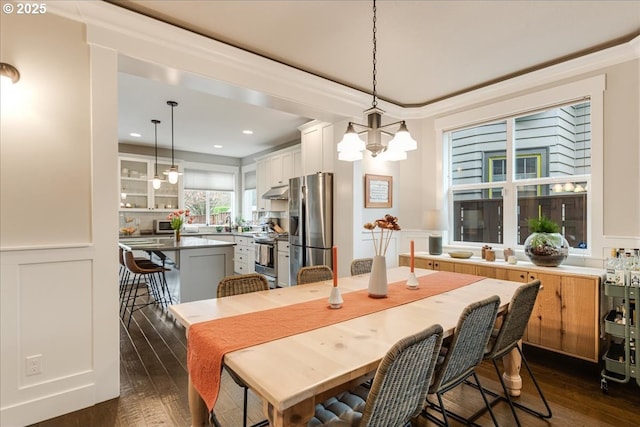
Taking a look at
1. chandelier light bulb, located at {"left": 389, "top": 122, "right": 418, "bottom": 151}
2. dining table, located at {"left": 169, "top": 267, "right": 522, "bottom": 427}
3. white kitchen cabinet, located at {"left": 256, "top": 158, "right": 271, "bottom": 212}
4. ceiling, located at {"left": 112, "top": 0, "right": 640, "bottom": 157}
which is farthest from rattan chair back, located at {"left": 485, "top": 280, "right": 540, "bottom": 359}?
white kitchen cabinet, located at {"left": 256, "top": 158, "right": 271, "bottom": 212}

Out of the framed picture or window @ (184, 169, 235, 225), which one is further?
window @ (184, 169, 235, 225)

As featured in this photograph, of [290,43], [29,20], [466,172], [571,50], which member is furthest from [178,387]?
[571,50]

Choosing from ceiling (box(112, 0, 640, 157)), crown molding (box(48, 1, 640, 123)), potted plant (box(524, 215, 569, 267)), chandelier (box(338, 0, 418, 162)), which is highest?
ceiling (box(112, 0, 640, 157))

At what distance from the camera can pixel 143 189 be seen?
629 cm

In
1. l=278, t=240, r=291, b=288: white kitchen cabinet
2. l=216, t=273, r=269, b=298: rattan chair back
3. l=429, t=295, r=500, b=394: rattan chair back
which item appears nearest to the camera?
l=429, t=295, r=500, b=394: rattan chair back

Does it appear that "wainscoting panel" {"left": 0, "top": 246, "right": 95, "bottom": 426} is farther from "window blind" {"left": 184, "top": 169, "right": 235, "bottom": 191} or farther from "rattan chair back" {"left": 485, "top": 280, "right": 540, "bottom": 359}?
"window blind" {"left": 184, "top": 169, "right": 235, "bottom": 191}

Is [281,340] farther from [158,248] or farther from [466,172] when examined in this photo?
[466,172]

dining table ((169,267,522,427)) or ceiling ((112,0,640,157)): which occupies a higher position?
ceiling ((112,0,640,157))

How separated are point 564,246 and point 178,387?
338cm

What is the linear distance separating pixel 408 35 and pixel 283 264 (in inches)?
147

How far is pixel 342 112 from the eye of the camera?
3504 millimetres

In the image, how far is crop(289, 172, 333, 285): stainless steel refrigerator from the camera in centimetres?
400

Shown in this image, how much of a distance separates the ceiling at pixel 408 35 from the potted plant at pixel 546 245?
155 cm

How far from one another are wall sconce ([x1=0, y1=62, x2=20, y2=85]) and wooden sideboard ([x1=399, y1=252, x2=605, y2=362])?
3.90m
